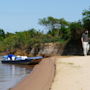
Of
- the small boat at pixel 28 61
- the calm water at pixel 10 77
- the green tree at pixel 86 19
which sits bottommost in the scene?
the calm water at pixel 10 77

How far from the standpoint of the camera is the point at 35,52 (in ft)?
187

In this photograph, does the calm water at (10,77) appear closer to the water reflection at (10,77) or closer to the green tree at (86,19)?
the water reflection at (10,77)

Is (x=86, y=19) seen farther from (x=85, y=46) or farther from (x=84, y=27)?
(x=85, y=46)

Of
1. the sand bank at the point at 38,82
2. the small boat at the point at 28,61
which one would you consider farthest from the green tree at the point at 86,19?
the sand bank at the point at 38,82

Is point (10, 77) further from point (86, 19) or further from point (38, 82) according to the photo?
point (86, 19)

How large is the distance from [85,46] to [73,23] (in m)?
16.0

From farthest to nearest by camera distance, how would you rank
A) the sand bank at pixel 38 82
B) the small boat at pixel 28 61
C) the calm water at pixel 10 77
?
1. the small boat at pixel 28 61
2. the calm water at pixel 10 77
3. the sand bank at pixel 38 82

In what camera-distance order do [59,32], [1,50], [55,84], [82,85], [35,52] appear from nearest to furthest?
[82,85]
[55,84]
[35,52]
[59,32]
[1,50]

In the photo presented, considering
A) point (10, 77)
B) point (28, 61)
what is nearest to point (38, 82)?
point (10, 77)

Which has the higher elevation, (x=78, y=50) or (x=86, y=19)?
(x=86, y=19)

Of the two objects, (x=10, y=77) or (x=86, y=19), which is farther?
(x=86, y=19)

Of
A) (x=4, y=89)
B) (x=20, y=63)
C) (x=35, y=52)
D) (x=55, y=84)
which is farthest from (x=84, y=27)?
(x=55, y=84)

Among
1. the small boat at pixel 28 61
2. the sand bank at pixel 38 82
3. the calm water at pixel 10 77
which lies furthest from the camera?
the small boat at pixel 28 61

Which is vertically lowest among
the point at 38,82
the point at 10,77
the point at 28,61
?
the point at 10,77
